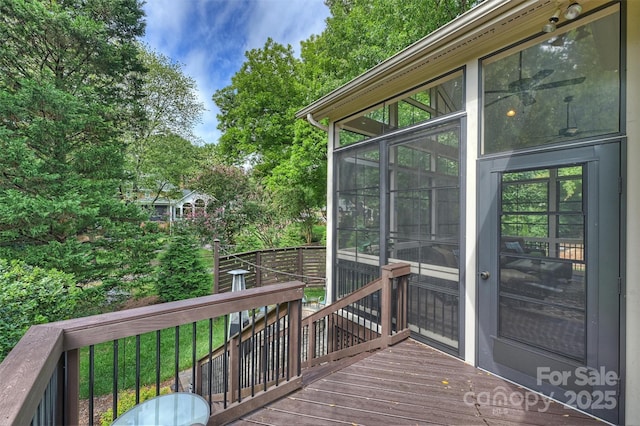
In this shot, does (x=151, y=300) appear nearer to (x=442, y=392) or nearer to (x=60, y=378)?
(x=60, y=378)

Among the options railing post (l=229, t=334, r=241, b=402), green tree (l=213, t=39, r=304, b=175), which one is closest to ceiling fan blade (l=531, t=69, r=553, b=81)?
railing post (l=229, t=334, r=241, b=402)

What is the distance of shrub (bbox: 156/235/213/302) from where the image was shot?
6848mm

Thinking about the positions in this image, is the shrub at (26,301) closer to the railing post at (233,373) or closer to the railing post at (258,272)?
the railing post at (233,373)

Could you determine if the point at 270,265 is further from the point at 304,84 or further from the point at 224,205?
the point at 304,84

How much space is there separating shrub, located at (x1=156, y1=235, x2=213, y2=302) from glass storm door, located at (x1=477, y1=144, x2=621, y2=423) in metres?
6.53

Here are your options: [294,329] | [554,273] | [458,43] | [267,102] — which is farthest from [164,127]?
[554,273]

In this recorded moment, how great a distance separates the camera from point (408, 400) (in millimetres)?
2213

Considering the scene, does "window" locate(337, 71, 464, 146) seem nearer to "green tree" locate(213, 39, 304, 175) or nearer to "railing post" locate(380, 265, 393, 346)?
"railing post" locate(380, 265, 393, 346)

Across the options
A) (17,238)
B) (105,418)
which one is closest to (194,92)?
(17,238)

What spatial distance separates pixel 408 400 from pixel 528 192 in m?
2.05

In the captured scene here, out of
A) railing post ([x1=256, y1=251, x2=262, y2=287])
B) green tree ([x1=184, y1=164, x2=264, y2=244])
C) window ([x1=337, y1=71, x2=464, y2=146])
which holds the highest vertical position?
window ([x1=337, y1=71, x2=464, y2=146])

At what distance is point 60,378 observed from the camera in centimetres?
130

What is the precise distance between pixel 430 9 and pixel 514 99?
5933 millimetres

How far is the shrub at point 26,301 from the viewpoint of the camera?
10.1ft
